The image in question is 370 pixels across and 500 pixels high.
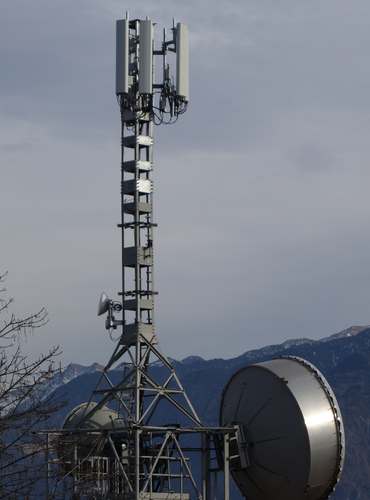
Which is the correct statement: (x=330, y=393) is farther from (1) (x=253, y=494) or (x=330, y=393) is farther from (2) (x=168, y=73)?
(2) (x=168, y=73)

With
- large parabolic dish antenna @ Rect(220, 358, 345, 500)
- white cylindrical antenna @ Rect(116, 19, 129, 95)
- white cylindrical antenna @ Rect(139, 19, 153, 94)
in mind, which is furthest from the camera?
white cylindrical antenna @ Rect(116, 19, 129, 95)

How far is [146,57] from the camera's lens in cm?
7006

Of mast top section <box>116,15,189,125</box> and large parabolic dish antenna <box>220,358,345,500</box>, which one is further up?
mast top section <box>116,15,189,125</box>

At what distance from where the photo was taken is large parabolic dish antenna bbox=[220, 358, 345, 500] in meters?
64.0

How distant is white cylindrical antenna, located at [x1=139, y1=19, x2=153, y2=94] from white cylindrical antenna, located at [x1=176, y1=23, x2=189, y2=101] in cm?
158

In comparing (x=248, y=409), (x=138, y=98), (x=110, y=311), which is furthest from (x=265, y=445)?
(x=138, y=98)

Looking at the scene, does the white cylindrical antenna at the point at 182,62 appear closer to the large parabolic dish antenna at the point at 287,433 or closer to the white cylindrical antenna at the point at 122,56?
the white cylindrical antenna at the point at 122,56

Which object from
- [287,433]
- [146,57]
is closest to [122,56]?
[146,57]

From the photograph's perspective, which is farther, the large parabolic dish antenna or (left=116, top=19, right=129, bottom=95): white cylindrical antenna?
(left=116, top=19, right=129, bottom=95): white cylindrical antenna

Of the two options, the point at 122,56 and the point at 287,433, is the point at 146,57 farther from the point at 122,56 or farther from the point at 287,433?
the point at 287,433

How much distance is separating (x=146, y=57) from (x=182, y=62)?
227 centimetres

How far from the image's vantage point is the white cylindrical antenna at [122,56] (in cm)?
7069

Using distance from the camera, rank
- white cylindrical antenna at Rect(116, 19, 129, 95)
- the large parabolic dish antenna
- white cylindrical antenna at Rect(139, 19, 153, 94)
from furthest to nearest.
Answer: white cylindrical antenna at Rect(116, 19, 129, 95)
white cylindrical antenna at Rect(139, 19, 153, 94)
the large parabolic dish antenna

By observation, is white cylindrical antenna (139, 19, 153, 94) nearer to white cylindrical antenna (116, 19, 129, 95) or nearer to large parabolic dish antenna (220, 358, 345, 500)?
white cylindrical antenna (116, 19, 129, 95)
